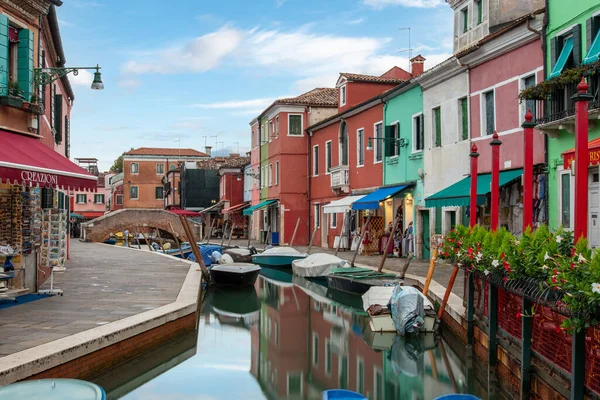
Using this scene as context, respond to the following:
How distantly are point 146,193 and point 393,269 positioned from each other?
47103mm

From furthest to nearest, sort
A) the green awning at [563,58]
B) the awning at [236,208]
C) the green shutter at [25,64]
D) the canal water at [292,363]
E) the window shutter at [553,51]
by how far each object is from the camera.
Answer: the awning at [236,208] → the window shutter at [553,51] → the green awning at [563,58] → the green shutter at [25,64] → the canal water at [292,363]

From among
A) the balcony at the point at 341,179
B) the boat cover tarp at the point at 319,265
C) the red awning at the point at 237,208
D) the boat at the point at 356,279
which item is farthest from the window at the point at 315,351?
the red awning at the point at 237,208

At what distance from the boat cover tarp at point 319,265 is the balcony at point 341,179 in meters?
6.41

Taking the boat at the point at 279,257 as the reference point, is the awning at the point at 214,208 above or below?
above

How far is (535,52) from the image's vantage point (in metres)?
14.2

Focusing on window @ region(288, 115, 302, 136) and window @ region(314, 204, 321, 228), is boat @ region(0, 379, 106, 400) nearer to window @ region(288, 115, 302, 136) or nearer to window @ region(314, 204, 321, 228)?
window @ region(314, 204, 321, 228)

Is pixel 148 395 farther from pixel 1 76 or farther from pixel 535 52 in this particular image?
pixel 535 52

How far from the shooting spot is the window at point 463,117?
57.5ft

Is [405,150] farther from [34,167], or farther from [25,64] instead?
[34,167]

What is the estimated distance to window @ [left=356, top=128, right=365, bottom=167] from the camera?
25.4m

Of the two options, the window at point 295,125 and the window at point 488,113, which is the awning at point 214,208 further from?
the window at point 488,113

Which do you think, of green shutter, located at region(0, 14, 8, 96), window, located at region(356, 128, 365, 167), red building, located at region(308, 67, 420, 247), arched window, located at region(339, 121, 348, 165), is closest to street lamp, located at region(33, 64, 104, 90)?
green shutter, located at region(0, 14, 8, 96)

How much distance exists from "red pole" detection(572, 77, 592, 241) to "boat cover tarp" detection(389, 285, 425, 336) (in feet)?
18.8

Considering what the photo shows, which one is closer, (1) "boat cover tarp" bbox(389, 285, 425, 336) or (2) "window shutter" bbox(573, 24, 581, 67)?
(1) "boat cover tarp" bbox(389, 285, 425, 336)
